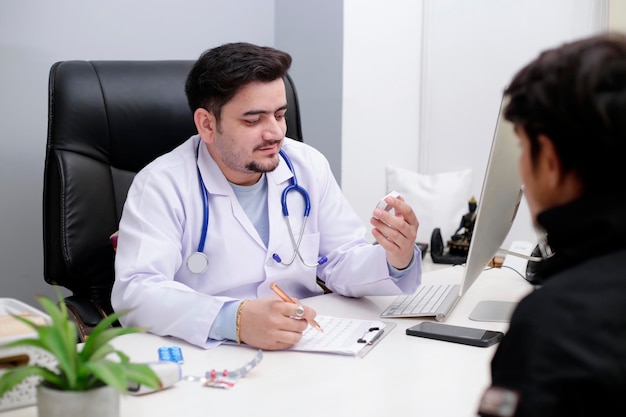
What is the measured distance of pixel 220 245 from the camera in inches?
66.6

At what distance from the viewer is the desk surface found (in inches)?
41.3

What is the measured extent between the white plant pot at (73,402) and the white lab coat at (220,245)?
0.51m

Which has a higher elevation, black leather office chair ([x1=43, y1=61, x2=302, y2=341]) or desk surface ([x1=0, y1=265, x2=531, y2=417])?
black leather office chair ([x1=43, y1=61, x2=302, y2=341])

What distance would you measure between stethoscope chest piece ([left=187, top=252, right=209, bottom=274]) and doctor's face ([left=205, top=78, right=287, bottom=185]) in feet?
0.78

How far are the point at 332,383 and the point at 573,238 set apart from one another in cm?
58

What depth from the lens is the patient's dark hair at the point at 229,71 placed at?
1.71 metres

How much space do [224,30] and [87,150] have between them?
1139 millimetres

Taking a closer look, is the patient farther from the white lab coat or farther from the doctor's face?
the doctor's face

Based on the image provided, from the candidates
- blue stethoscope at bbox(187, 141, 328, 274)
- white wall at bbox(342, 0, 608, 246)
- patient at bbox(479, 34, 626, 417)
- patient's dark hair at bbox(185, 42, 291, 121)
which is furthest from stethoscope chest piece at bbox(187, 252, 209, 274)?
white wall at bbox(342, 0, 608, 246)

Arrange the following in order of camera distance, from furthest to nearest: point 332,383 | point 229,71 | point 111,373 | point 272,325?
1. point 229,71
2. point 272,325
3. point 332,383
4. point 111,373

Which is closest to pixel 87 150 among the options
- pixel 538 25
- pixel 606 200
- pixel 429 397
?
pixel 429 397

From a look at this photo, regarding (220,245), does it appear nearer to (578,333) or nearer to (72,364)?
(72,364)

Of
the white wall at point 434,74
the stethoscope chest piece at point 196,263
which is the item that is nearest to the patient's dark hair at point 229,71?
the stethoscope chest piece at point 196,263

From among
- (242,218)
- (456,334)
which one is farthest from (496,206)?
(242,218)
